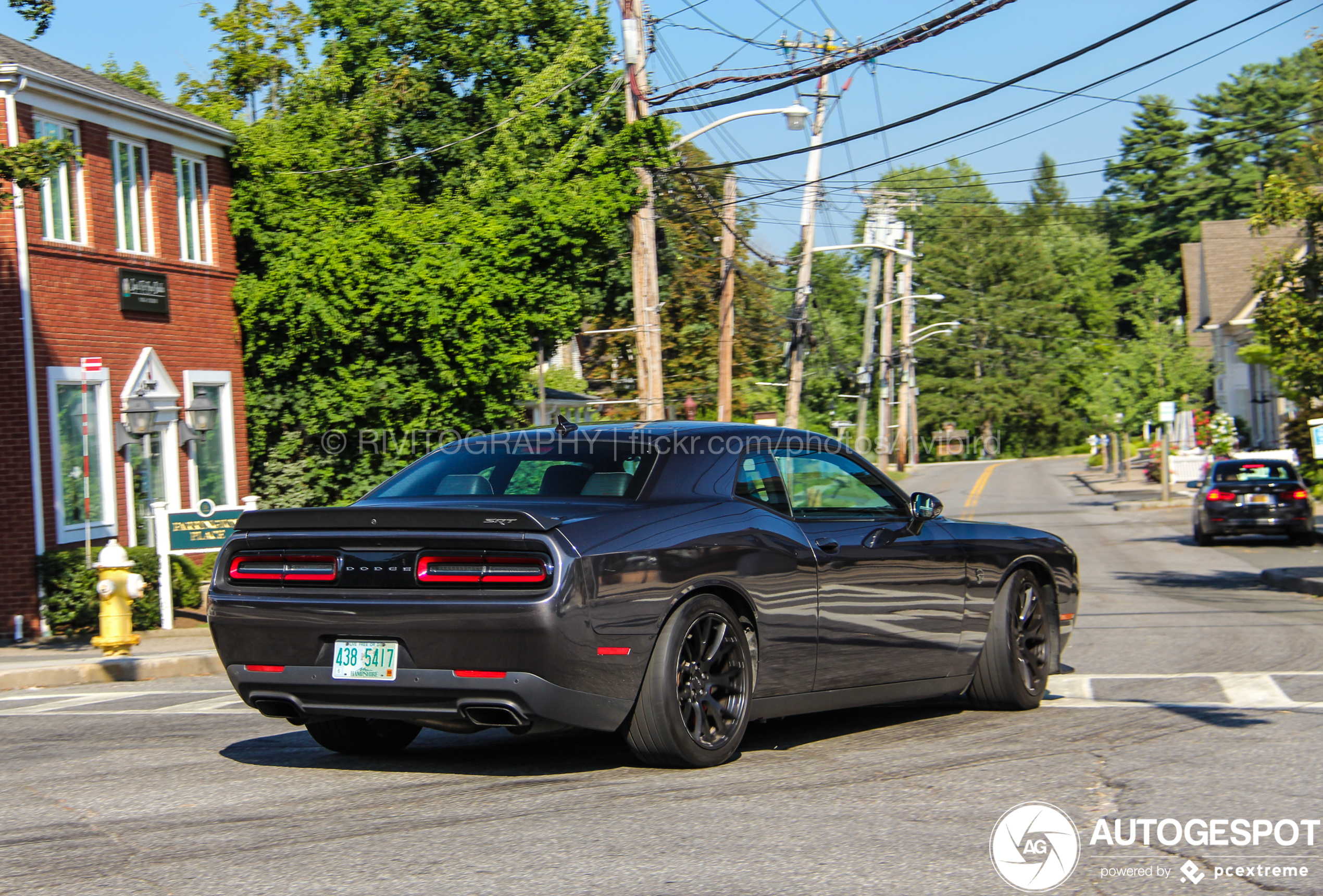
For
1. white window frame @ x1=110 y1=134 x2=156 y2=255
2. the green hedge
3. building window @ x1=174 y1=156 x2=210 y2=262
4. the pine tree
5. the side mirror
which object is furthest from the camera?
the pine tree

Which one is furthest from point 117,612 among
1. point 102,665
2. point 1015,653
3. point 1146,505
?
point 1146,505

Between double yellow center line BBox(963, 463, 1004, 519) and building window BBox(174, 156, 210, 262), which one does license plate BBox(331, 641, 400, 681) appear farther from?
double yellow center line BBox(963, 463, 1004, 519)

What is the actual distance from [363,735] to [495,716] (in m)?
1.44

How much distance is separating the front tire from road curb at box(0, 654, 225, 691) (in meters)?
6.61

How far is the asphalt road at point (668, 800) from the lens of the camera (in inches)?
166

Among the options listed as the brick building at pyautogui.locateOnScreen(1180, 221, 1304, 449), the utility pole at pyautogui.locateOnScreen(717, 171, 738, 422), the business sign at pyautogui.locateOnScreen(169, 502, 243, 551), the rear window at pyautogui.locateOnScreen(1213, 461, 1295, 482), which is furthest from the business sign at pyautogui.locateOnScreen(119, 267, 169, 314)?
the brick building at pyautogui.locateOnScreen(1180, 221, 1304, 449)

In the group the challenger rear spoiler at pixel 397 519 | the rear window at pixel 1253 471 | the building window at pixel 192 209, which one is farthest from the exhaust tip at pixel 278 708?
the rear window at pixel 1253 471

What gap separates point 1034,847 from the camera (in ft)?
14.8

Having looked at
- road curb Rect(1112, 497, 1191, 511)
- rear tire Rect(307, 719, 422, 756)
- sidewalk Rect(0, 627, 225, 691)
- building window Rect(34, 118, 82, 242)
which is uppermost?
Answer: building window Rect(34, 118, 82, 242)

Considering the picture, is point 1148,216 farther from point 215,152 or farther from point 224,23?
point 215,152

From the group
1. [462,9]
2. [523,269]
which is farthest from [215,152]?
[462,9]

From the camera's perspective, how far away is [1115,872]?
4.29 meters

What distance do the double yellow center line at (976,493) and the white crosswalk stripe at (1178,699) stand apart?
23571 mm

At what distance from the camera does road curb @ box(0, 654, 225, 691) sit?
11.2 meters
